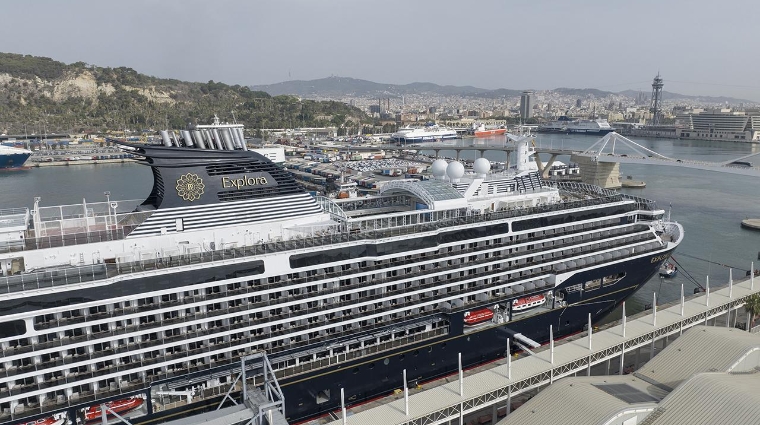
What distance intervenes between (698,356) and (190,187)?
1376 cm

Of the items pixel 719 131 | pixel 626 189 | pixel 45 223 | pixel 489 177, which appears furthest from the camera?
pixel 719 131

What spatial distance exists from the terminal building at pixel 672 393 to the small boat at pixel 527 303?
3.46 m

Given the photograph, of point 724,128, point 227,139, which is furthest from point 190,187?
point 724,128

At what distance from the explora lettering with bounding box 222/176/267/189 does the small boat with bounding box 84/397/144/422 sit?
17.3ft

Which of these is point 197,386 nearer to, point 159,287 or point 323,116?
point 159,287

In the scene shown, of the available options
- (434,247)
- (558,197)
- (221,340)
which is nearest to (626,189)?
(558,197)

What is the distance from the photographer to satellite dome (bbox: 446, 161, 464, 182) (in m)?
18.1

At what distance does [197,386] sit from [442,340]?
644 centimetres

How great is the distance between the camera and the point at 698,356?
45.3 ft

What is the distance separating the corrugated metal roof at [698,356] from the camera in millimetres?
13328

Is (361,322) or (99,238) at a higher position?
(99,238)

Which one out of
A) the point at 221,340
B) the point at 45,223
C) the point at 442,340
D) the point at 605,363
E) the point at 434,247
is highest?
the point at 45,223

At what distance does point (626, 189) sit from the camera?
5150 centimetres

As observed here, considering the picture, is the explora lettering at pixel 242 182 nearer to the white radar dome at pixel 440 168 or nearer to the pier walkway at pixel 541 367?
the pier walkway at pixel 541 367
